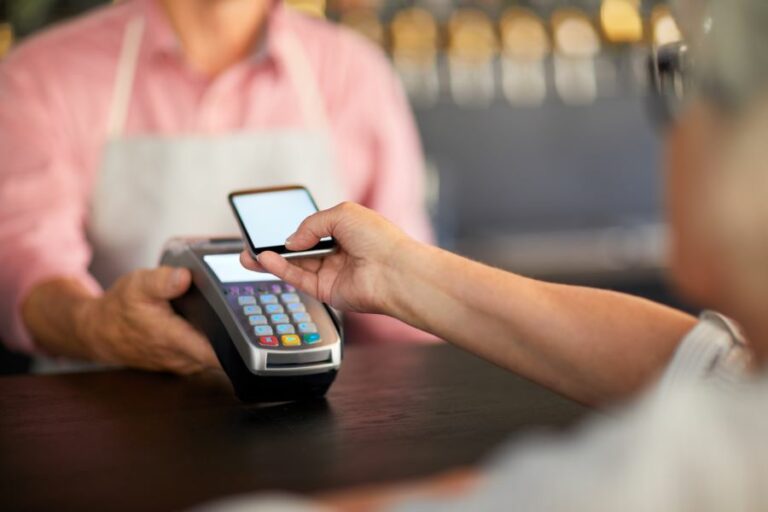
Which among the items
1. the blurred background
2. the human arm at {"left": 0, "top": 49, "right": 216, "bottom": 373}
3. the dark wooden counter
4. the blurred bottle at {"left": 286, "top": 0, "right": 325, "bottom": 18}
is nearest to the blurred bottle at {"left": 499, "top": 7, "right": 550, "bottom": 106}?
the blurred background

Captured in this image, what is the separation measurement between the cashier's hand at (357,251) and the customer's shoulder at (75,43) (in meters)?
0.81

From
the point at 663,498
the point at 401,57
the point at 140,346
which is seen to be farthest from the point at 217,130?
the point at 401,57

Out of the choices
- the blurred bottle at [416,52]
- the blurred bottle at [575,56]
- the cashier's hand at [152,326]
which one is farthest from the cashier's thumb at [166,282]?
the blurred bottle at [575,56]

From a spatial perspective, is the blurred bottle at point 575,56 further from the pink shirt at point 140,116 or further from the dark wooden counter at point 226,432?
the dark wooden counter at point 226,432

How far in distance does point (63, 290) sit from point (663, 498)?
3.14ft

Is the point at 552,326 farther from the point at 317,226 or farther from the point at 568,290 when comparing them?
the point at 317,226

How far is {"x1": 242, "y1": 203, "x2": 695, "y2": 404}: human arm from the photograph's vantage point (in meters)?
0.78

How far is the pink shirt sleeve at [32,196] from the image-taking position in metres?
1.29

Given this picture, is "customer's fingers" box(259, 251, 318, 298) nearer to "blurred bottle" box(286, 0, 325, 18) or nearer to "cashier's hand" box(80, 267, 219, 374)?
"cashier's hand" box(80, 267, 219, 374)

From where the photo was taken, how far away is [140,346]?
3.22 feet

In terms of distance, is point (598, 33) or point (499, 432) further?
point (598, 33)

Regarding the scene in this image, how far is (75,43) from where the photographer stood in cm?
157

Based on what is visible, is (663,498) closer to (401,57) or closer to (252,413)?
(252,413)

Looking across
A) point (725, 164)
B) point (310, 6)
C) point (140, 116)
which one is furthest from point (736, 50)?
point (310, 6)
